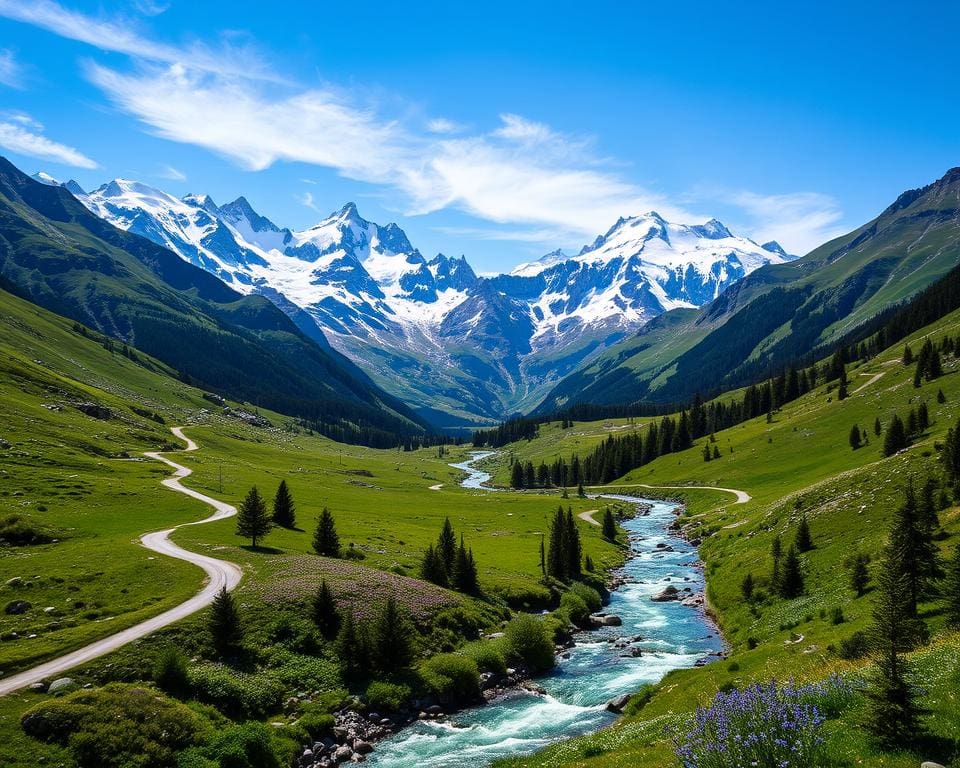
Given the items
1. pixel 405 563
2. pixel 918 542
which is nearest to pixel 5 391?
Answer: pixel 405 563

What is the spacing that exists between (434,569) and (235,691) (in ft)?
95.2

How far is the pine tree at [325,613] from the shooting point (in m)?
49.5

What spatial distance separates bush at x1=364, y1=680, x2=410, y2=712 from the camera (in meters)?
42.4

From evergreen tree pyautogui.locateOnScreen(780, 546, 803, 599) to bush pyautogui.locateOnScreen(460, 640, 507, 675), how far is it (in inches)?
998

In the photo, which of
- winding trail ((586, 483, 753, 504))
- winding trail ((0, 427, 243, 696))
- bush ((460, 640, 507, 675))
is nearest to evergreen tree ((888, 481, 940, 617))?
bush ((460, 640, 507, 675))

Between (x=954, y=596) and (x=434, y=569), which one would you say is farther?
(x=434, y=569)

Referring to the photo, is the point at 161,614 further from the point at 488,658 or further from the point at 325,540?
the point at 325,540

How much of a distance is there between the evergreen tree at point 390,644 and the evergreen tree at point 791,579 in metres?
32.8

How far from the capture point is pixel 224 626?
4394 cm

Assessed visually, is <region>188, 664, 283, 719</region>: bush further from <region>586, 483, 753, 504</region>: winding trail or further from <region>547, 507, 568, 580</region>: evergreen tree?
<region>586, 483, 753, 504</region>: winding trail

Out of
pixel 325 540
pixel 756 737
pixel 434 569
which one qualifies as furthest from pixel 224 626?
pixel 756 737

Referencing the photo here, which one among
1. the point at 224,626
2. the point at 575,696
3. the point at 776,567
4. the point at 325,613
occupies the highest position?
the point at 776,567

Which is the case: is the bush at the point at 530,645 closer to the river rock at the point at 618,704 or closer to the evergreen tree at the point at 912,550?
the river rock at the point at 618,704

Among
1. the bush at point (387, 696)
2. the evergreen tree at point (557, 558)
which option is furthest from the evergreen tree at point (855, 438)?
the bush at point (387, 696)
